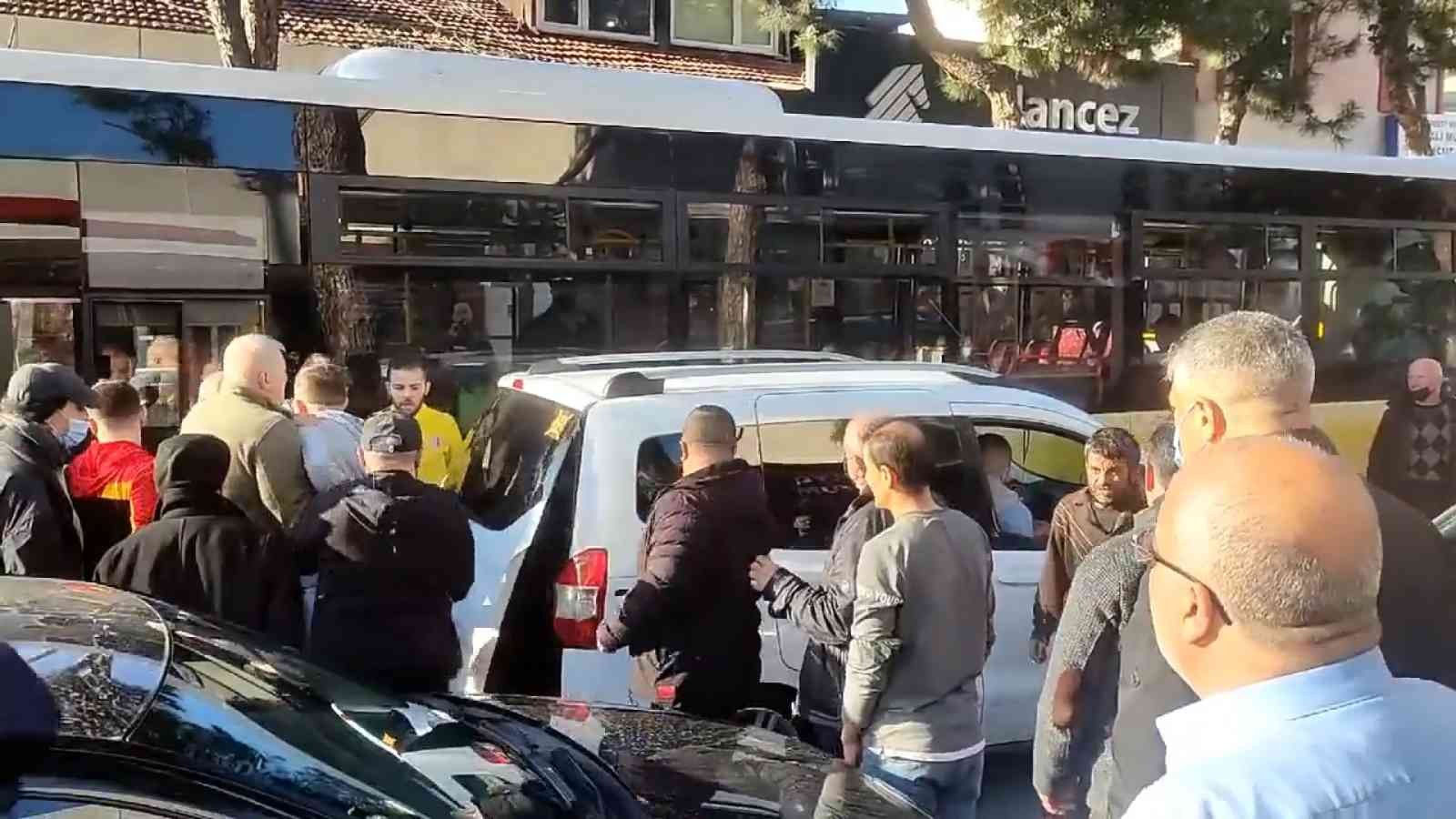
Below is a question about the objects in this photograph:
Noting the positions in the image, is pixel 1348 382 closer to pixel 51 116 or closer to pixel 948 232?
pixel 948 232

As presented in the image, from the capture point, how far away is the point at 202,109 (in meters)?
5.30

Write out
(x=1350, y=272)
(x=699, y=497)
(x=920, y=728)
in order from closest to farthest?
(x=920, y=728)
(x=699, y=497)
(x=1350, y=272)

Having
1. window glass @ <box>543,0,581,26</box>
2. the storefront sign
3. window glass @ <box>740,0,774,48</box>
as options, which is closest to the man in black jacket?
window glass @ <box>543,0,581,26</box>

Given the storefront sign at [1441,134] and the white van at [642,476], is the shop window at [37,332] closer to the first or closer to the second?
the white van at [642,476]

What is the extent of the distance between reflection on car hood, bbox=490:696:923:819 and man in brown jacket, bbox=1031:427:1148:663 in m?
1.25

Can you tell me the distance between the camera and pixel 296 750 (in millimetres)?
2471

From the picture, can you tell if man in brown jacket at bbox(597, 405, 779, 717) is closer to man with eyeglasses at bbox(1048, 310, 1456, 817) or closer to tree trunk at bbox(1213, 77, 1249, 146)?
man with eyeglasses at bbox(1048, 310, 1456, 817)

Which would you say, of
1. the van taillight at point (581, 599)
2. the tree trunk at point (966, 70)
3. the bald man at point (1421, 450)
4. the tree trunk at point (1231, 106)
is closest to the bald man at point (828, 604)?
the van taillight at point (581, 599)

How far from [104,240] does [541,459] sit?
193cm

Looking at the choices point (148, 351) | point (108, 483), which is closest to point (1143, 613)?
point (108, 483)

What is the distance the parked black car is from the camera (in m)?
2.15

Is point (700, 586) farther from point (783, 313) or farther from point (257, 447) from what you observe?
point (783, 313)

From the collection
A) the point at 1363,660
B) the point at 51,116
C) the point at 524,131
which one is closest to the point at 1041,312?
the point at 524,131

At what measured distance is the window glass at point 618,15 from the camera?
2005cm
